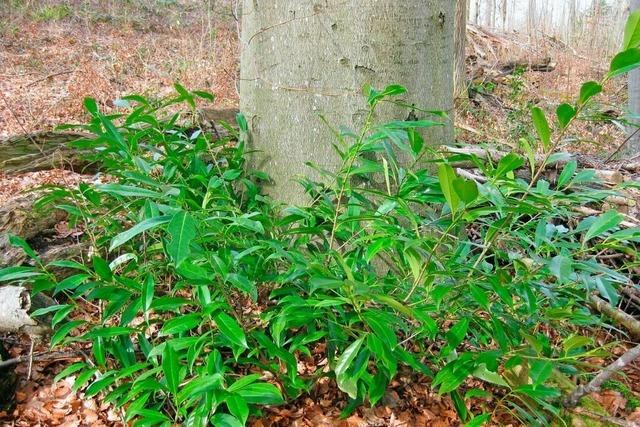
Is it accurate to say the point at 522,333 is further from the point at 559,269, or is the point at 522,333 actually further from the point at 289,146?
the point at 289,146

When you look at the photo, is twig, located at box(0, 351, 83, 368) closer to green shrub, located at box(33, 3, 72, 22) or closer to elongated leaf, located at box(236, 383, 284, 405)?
elongated leaf, located at box(236, 383, 284, 405)

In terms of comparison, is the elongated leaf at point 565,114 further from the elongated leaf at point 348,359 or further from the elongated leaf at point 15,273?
the elongated leaf at point 15,273

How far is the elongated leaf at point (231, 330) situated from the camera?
1.13 meters

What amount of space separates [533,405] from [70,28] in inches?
385

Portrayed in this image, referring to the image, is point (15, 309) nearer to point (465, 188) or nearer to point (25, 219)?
point (25, 219)

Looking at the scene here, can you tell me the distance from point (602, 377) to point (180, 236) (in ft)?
3.95

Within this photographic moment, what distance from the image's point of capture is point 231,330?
1.16 meters

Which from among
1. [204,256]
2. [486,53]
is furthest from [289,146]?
[486,53]

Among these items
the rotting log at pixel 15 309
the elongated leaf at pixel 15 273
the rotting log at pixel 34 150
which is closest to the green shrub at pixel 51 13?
the rotting log at pixel 34 150

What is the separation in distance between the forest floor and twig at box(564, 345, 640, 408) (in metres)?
0.10

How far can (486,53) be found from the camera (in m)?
8.65

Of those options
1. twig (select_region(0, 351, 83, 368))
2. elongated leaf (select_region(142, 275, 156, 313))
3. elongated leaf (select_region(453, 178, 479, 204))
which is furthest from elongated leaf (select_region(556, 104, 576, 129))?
twig (select_region(0, 351, 83, 368))

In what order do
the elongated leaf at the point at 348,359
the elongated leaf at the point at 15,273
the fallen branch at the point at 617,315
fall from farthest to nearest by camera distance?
the fallen branch at the point at 617,315 < the elongated leaf at the point at 15,273 < the elongated leaf at the point at 348,359

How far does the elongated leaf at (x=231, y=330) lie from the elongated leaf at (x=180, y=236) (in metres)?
0.36
